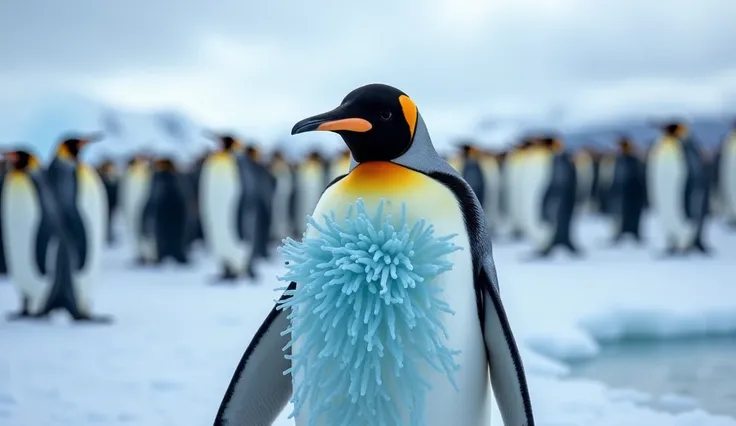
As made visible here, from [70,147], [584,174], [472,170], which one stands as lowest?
[584,174]

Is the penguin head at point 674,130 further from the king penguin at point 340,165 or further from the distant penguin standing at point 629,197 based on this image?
the king penguin at point 340,165

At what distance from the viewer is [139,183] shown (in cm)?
870

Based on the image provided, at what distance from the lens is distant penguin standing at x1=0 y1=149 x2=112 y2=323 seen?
4477 millimetres

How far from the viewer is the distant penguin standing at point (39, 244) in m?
4.48

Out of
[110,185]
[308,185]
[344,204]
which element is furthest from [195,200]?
A: [344,204]

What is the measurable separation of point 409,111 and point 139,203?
7.50 metres

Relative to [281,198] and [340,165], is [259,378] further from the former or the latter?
[281,198]

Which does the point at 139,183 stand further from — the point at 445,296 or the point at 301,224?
the point at 445,296

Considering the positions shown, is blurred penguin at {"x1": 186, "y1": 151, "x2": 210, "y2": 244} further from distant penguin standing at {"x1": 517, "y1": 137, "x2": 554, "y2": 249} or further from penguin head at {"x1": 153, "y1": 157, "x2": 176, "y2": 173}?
distant penguin standing at {"x1": 517, "y1": 137, "x2": 554, "y2": 249}

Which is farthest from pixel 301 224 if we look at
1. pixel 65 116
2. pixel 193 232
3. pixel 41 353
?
pixel 65 116

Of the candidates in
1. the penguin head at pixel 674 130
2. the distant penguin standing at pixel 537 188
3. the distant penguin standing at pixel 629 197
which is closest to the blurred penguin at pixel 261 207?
the distant penguin standing at pixel 537 188

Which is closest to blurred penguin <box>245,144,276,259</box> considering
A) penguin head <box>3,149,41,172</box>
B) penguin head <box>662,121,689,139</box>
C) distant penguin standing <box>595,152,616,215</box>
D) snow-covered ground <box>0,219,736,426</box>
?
snow-covered ground <box>0,219,736,426</box>

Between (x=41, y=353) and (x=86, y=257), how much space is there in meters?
1.00

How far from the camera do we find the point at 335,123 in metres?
1.39
